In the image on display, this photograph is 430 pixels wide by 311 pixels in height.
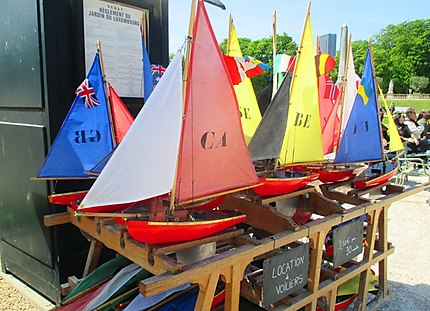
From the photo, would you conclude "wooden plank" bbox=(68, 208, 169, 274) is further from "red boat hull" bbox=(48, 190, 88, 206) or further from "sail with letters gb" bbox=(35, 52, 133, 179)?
"sail with letters gb" bbox=(35, 52, 133, 179)

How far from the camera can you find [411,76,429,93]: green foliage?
50453mm

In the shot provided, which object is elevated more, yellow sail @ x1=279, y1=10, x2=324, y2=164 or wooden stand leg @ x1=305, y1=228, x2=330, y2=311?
yellow sail @ x1=279, y1=10, x2=324, y2=164

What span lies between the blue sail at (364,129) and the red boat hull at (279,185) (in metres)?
0.54

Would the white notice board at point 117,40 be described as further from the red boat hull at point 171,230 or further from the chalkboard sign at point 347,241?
the chalkboard sign at point 347,241

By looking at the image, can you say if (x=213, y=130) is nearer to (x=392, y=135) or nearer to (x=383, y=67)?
(x=392, y=135)

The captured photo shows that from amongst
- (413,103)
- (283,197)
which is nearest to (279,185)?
(283,197)

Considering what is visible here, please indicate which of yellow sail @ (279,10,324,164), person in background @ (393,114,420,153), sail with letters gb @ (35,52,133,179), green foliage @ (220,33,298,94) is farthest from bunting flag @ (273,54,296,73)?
green foliage @ (220,33,298,94)

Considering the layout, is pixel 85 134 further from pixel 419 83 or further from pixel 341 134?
pixel 419 83

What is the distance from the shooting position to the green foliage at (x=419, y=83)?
1986 inches

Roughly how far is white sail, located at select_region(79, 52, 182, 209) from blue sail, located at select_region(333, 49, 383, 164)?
1490 millimetres

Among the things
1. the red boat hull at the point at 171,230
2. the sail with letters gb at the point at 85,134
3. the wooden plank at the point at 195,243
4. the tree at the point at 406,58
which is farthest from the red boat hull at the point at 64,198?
the tree at the point at 406,58

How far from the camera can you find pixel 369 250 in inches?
117

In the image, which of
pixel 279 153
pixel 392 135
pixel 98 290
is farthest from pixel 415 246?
pixel 98 290

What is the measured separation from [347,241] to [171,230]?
1.47 meters
